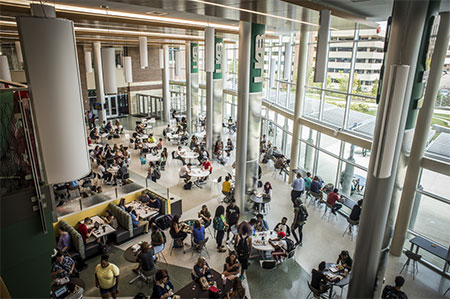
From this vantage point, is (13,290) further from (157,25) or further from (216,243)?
(157,25)

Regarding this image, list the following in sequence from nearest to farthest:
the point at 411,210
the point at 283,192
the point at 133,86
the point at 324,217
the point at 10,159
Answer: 1. the point at 10,159
2. the point at 411,210
3. the point at 324,217
4. the point at 283,192
5. the point at 133,86

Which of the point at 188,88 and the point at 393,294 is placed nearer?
the point at 393,294

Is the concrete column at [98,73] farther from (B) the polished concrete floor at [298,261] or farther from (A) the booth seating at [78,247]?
(A) the booth seating at [78,247]

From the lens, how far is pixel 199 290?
574cm

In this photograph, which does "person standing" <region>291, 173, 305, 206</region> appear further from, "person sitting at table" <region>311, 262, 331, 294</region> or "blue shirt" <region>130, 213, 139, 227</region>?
"blue shirt" <region>130, 213, 139, 227</region>

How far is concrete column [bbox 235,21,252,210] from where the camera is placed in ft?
29.5

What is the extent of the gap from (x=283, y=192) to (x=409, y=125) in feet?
22.1

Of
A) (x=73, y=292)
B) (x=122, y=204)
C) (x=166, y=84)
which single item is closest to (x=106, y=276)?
(x=73, y=292)

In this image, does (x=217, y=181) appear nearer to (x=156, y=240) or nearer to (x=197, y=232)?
(x=197, y=232)

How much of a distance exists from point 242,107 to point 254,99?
49 centimetres

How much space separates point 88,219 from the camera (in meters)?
8.30

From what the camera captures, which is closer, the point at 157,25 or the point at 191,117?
the point at 157,25

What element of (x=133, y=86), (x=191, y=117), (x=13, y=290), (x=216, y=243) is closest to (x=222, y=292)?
(x=216, y=243)

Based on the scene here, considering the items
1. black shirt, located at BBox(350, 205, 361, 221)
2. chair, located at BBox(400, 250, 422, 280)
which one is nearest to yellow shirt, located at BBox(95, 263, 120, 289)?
black shirt, located at BBox(350, 205, 361, 221)
